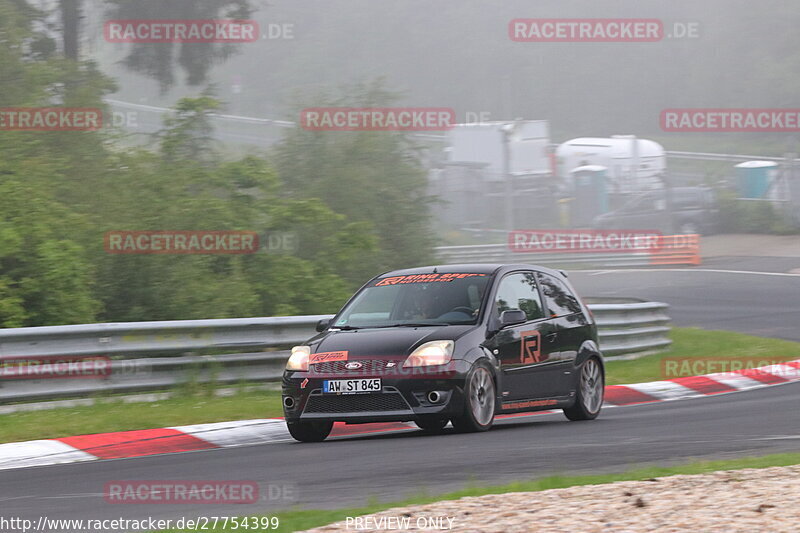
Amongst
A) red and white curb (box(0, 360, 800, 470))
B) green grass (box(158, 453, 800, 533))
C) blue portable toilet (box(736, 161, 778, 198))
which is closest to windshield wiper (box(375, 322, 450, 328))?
red and white curb (box(0, 360, 800, 470))

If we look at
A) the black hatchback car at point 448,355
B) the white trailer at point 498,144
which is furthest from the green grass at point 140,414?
the white trailer at point 498,144

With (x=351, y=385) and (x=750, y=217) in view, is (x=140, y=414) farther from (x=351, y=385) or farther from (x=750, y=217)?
(x=750, y=217)

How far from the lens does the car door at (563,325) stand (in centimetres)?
1180

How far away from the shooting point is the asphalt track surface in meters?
Answer: 7.23

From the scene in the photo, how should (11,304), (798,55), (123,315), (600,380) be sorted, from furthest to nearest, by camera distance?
1. (798,55)
2. (123,315)
3. (11,304)
4. (600,380)

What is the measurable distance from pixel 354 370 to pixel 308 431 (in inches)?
31.2

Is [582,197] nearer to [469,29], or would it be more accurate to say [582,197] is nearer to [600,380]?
[600,380]

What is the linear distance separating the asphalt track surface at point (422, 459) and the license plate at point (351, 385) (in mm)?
451

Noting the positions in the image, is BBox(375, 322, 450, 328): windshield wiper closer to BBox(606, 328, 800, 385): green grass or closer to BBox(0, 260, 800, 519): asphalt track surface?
BBox(0, 260, 800, 519): asphalt track surface

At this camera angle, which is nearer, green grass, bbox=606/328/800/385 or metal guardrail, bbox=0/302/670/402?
metal guardrail, bbox=0/302/670/402

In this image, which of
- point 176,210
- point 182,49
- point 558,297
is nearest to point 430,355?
point 558,297

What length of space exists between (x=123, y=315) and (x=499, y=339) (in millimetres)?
7047

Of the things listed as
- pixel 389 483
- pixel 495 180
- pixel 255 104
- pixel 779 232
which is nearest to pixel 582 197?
pixel 495 180

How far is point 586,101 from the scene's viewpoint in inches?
2714
